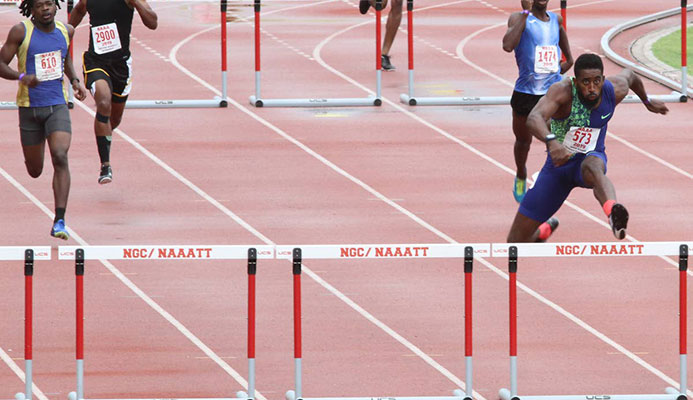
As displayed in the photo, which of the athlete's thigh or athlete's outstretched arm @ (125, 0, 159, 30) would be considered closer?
the athlete's thigh

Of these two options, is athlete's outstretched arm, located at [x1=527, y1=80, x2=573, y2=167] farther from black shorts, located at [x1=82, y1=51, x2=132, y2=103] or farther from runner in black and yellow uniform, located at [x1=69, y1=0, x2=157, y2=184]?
black shorts, located at [x1=82, y1=51, x2=132, y2=103]

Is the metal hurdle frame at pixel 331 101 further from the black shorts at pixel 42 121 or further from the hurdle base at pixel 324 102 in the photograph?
the black shorts at pixel 42 121

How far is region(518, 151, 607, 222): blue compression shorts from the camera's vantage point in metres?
9.83

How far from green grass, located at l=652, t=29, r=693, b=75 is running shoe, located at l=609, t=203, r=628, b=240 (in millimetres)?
10374

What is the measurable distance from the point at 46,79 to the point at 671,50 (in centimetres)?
1128

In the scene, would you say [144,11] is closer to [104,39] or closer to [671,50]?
[104,39]

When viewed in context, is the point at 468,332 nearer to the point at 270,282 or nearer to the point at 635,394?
the point at 635,394

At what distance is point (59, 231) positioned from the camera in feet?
36.3

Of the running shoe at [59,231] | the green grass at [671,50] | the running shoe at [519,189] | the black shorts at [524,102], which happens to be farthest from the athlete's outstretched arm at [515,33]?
the green grass at [671,50]

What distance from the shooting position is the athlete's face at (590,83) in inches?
373

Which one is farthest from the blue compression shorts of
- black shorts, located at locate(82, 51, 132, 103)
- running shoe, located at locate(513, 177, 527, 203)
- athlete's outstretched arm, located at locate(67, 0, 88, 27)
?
athlete's outstretched arm, located at locate(67, 0, 88, 27)

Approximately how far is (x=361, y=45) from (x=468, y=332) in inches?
491

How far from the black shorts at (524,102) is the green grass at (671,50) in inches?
280

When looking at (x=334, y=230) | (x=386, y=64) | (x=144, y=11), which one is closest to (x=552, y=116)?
(x=334, y=230)
